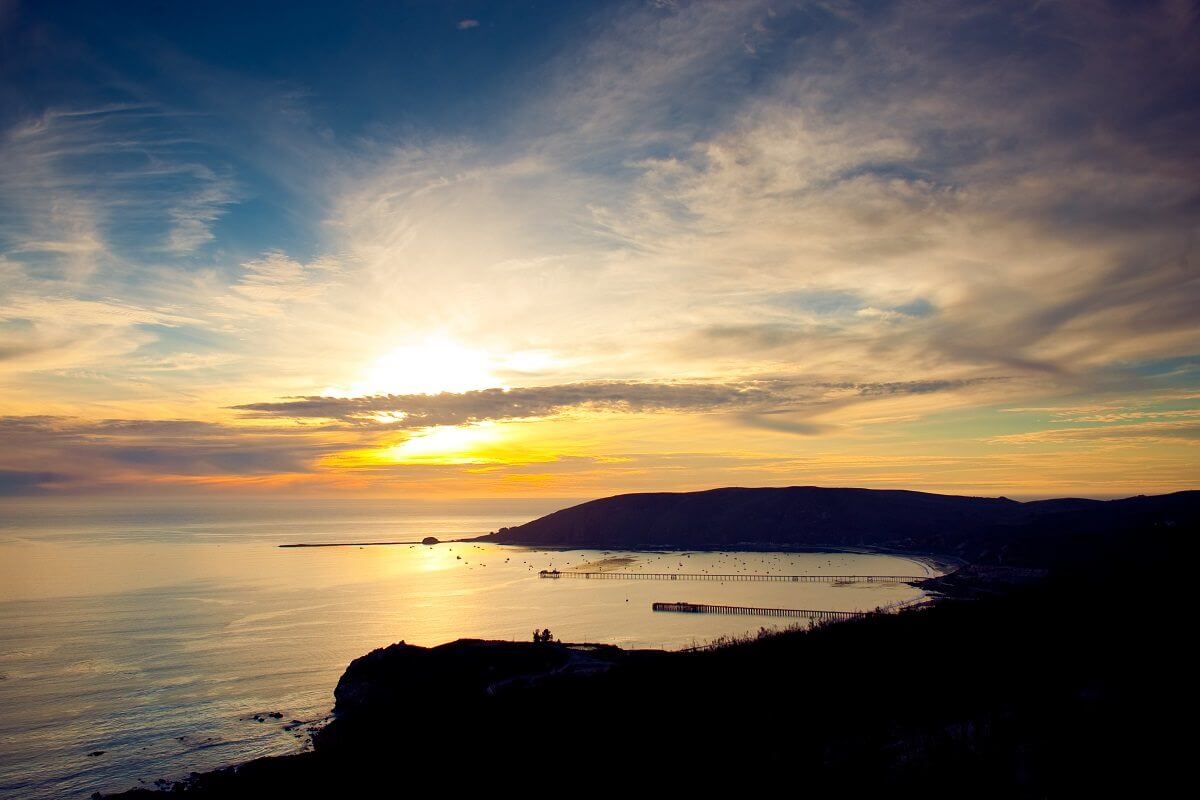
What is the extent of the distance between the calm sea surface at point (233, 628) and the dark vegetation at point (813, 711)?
956 cm

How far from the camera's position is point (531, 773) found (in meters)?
29.7

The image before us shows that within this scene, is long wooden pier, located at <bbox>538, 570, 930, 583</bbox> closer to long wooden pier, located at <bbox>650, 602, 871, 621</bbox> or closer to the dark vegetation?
long wooden pier, located at <bbox>650, 602, 871, 621</bbox>

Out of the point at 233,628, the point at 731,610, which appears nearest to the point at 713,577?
the point at 731,610

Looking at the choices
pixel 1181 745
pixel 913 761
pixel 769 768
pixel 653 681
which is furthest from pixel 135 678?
pixel 1181 745

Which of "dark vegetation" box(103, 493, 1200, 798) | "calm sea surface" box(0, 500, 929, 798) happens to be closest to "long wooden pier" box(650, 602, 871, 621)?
"calm sea surface" box(0, 500, 929, 798)

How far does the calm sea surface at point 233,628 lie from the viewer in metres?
49.5

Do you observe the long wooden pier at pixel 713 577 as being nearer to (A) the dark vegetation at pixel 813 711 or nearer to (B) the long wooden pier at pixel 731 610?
(B) the long wooden pier at pixel 731 610

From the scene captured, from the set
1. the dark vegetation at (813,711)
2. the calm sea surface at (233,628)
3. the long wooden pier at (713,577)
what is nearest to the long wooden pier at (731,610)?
the calm sea surface at (233,628)

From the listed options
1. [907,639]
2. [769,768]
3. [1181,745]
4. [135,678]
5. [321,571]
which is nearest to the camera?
[1181,745]

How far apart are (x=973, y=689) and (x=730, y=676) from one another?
1866 cm

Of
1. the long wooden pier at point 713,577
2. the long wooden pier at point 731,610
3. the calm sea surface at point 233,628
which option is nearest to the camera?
the calm sea surface at point 233,628

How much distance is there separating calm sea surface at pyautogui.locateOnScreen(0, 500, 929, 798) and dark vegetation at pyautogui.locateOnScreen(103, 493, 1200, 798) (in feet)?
31.4

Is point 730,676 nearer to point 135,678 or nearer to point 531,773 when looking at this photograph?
point 531,773

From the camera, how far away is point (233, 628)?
313 ft
